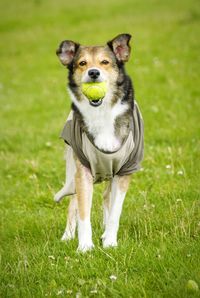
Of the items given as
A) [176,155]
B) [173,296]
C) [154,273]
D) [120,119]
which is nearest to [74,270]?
[154,273]

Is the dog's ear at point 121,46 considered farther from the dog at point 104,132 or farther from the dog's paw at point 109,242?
the dog's paw at point 109,242

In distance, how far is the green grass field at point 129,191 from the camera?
15.4ft

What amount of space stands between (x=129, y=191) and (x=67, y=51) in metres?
2.10

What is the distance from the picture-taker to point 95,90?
18.0 feet

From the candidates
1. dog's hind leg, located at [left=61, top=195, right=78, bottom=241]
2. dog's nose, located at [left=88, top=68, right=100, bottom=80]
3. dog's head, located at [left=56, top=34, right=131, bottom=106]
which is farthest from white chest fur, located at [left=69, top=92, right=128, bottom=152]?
dog's hind leg, located at [left=61, top=195, right=78, bottom=241]

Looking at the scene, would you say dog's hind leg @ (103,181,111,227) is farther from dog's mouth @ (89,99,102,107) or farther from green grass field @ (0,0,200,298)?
dog's mouth @ (89,99,102,107)

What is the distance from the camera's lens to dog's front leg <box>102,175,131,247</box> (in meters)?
5.52

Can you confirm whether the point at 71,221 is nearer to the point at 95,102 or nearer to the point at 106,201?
the point at 106,201

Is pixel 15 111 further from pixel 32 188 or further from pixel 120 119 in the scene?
pixel 120 119

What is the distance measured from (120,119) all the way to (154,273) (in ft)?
5.56

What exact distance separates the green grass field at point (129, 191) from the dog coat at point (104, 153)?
0.57 metres

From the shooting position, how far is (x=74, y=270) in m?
4.93

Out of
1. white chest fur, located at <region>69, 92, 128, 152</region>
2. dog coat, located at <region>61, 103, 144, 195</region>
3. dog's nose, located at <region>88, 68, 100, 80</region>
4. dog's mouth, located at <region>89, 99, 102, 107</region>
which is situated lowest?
dog coat, located at <region>61, 103, 144, 195</region>

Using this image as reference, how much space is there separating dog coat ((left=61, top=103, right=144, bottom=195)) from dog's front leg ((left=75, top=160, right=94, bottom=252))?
75 millimetres
